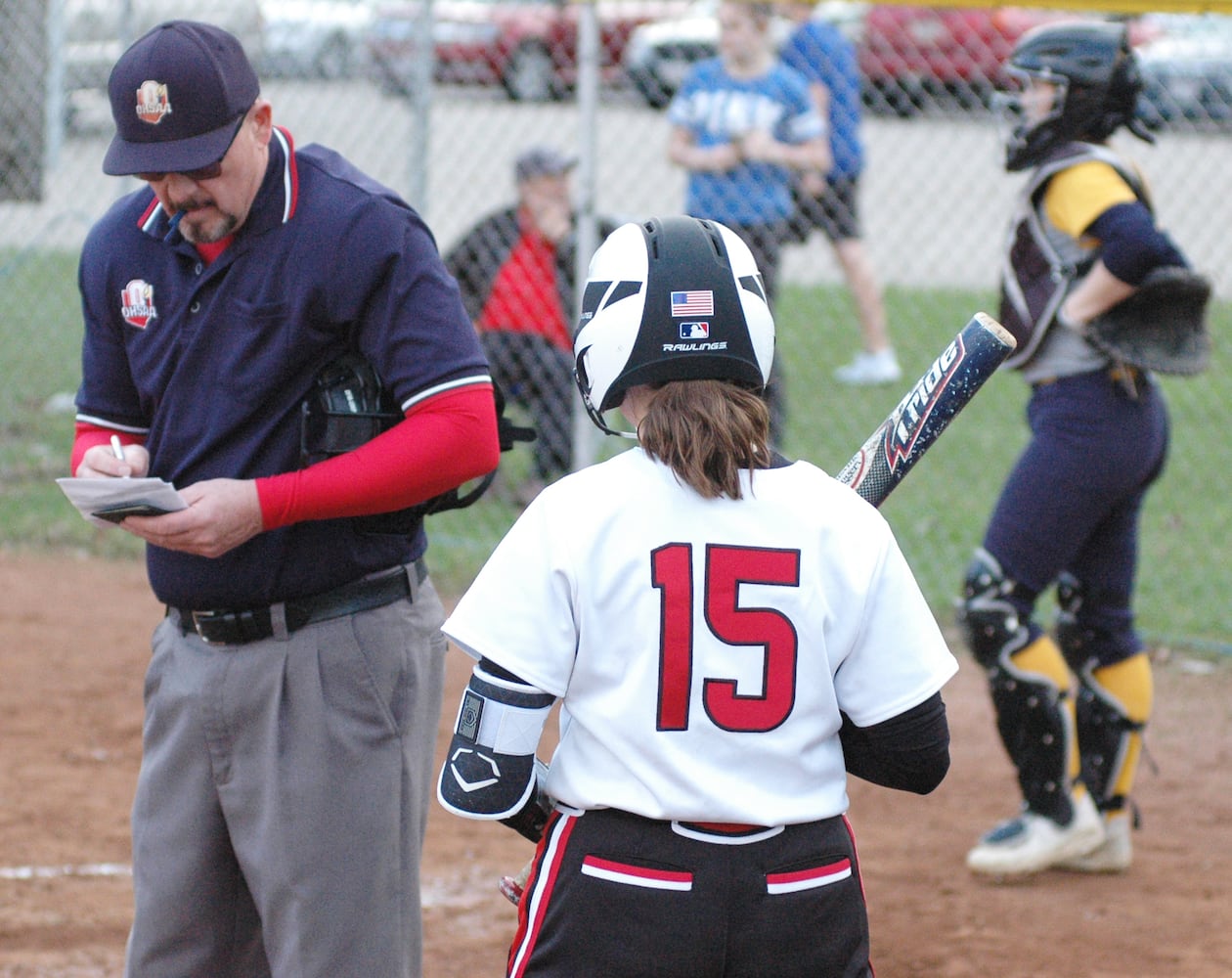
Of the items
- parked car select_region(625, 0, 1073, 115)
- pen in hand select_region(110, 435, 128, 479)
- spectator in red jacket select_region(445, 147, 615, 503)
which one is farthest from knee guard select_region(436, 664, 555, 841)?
parked car select_region(625, 0, 1073, 115)

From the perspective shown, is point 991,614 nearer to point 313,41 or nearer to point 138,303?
point 138,303

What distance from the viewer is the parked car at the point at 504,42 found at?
807 centimetres

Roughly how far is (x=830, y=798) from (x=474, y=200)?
9906 millimetres

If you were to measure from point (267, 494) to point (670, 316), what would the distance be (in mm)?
859

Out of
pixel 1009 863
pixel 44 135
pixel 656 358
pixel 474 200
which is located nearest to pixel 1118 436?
pixel 1009 863

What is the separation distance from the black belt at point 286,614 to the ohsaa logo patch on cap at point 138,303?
1.74 ft

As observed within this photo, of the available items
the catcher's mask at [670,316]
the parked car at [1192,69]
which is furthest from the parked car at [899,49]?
the catcher's mask at [670,316]

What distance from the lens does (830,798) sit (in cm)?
227

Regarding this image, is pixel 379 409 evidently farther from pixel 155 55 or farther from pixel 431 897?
pixel 431 897

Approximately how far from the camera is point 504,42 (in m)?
10.0

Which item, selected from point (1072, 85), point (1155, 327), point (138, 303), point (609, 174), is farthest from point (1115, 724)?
point (609, 174)

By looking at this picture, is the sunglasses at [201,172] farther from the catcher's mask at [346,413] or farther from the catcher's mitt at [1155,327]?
the catcher's mitt at [1155,327]

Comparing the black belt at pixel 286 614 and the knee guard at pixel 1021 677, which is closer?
the black belt at pixel 286 614

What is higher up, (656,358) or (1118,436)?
(656,358)
